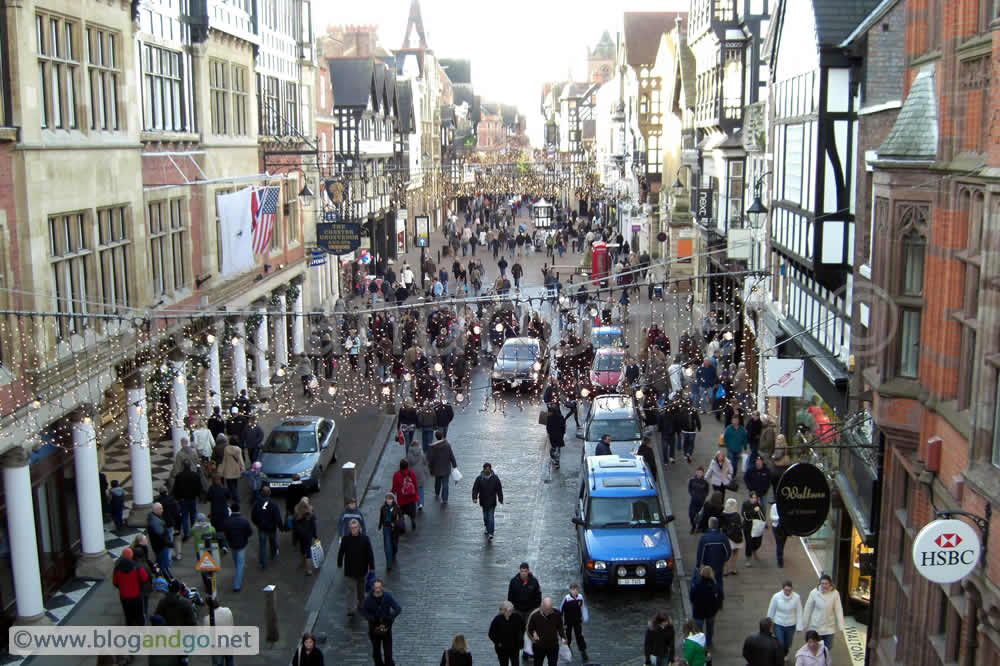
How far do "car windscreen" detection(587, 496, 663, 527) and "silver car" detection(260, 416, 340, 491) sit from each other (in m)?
6.42

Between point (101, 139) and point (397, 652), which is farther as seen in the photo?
point (101, 139)

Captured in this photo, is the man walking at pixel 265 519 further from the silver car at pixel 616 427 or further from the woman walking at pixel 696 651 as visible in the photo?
the woman walking at pixel 696 651

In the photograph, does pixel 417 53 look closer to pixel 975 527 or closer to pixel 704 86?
pixel 704 86

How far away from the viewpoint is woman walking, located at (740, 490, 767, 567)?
16.1m

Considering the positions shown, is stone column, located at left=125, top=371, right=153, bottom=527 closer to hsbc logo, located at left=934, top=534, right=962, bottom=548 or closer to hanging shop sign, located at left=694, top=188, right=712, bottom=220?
hsbc logo, located at left=934, top=534, right=962, bottom=548

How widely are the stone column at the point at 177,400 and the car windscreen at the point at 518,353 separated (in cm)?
1010

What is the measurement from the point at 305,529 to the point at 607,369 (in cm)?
1230

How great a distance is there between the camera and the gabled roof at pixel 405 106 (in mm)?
63531

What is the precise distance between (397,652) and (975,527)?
799cm

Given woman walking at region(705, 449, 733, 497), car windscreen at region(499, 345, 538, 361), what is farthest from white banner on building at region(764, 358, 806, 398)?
car windscreen at region(499, 345, 538, 361)

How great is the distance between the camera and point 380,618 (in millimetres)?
12781

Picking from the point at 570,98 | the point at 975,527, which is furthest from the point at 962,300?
the point at 570,98

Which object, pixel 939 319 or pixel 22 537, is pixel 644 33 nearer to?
pixel 22 537

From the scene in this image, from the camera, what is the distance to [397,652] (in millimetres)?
13758
